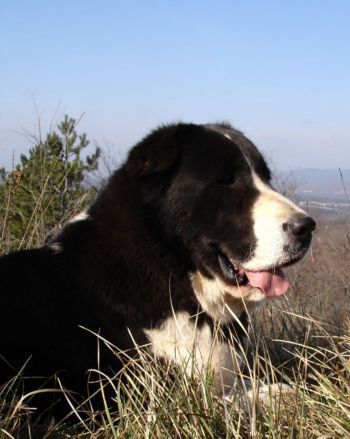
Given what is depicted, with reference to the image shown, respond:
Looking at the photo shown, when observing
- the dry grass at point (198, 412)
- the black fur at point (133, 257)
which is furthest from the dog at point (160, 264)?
the dry grass at point (198, 412)

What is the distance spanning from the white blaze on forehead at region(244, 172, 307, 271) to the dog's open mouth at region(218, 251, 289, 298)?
0.07 m

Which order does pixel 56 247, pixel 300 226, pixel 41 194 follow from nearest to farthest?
pixel 300 226
pixel 56 247
pixel 41 194

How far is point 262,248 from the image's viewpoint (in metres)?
3.21

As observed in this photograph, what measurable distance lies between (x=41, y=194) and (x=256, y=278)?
86.5 inches

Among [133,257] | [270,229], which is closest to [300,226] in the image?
[270,229]

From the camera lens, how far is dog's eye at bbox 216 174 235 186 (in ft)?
11.0

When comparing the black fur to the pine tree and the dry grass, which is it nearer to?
the dry grass

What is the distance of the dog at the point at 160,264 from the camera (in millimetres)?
3148

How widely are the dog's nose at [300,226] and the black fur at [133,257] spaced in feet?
0.65

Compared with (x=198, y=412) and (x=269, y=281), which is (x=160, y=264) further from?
(x=198, y=412)

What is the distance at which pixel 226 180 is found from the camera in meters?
3.38

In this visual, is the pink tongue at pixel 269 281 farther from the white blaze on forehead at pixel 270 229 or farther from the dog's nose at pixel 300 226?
the dog's nose at pixel 300 226

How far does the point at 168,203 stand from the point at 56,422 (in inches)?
45.8

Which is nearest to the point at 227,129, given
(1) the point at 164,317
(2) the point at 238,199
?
→ (2) the point at 238,199
